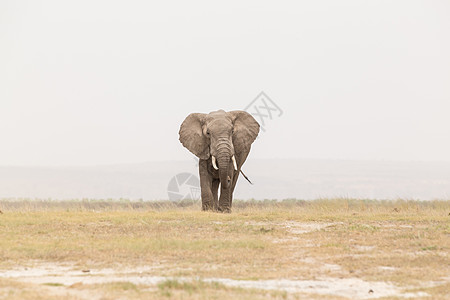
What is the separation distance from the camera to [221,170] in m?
23.0

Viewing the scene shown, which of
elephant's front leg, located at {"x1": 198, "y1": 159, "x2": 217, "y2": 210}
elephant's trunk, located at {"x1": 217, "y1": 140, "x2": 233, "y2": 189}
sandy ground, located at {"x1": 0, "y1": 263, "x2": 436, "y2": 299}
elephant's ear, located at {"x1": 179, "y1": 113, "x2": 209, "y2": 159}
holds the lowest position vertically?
sandy ground, located at {"x1": 0, "y1": 263, "x2": 436, "y2": 299}

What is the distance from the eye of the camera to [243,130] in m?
24.6

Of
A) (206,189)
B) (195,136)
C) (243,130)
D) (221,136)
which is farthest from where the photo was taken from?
(243,130)

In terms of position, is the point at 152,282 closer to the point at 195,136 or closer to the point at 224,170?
the point at 224,170

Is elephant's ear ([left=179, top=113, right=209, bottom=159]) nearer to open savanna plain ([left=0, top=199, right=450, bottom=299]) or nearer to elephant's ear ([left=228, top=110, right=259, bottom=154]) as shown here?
elephant's ear ([left=228, top=110, right=259, bottom=154])

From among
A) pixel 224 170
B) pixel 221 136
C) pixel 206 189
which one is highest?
pixel 221 136

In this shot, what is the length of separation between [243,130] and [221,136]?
1.49 meters

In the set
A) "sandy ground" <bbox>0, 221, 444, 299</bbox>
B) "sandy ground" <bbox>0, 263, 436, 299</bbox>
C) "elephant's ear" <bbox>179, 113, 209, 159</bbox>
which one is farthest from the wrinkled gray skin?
"sandy ground" <bbox>0, 263, 436, 299</bbox>

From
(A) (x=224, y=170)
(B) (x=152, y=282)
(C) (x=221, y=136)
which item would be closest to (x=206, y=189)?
(A) (x=224, y=170)

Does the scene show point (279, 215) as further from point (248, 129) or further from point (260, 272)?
point (260, 272)

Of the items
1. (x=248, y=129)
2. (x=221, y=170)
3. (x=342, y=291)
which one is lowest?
(x=342, y=291)

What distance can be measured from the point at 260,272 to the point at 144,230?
629 centimetres

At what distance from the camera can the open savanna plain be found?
9469 millimetres

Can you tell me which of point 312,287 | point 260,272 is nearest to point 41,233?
point 260,272
